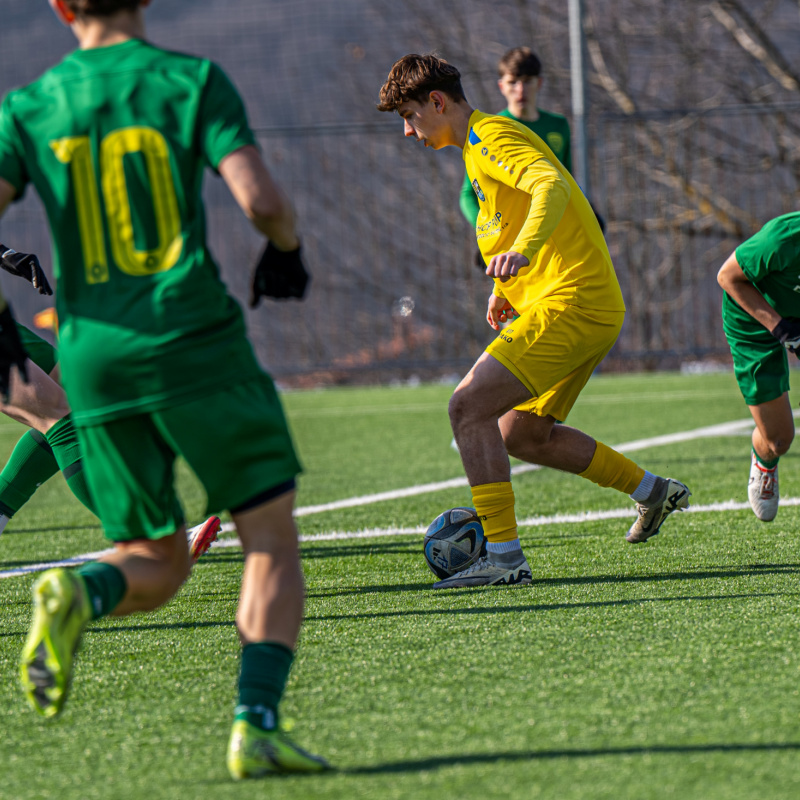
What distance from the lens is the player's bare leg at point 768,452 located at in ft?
17.3

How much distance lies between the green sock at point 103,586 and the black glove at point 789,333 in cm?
280

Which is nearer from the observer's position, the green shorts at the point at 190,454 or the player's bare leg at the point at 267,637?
the player's bare leg at the point at 267,637

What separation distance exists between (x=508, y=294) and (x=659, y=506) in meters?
0.99

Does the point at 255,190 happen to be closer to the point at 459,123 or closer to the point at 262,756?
the point at 262,756

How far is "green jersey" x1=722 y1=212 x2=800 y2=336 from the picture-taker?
473 cm

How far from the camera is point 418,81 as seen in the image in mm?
4461

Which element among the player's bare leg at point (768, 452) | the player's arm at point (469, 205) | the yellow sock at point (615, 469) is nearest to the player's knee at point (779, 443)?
the player's bare leg at point (768, 452)

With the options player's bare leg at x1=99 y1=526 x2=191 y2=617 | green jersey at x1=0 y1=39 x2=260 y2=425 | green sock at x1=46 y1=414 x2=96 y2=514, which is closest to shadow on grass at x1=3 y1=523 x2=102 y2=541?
green sock at x1=46 y1=414 x2=96 y2=514

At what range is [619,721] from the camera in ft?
8.83

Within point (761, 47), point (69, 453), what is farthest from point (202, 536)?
point (761, 47)

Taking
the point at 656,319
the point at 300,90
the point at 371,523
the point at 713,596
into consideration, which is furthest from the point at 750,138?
the point at 713,596

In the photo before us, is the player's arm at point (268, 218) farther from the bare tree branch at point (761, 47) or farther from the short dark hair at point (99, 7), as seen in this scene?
the bare tree branch at point (761, 47)

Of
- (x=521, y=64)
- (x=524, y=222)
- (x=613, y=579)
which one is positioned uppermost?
(x=524, y=222)

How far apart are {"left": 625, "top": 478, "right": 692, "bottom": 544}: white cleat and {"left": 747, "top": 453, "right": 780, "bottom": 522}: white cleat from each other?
0.53 meters
